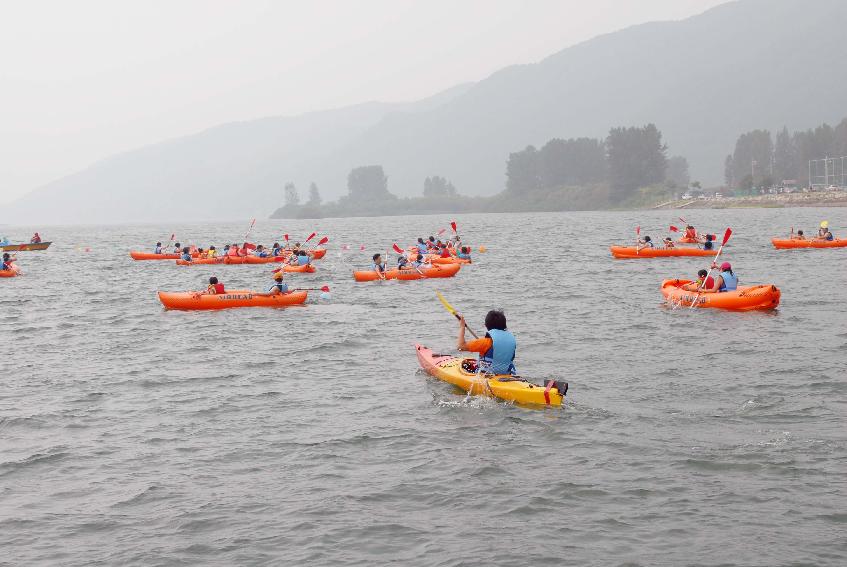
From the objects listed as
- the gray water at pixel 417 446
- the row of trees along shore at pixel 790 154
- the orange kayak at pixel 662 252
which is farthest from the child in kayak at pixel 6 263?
the row of trees along shore at pixel 790 154

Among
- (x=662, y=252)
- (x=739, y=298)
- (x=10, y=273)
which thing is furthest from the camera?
(x=662, y=252)

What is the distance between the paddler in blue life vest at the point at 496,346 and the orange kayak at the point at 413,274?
22343mm

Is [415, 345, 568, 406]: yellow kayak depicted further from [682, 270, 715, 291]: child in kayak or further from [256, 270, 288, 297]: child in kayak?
[256, 270, 288, 297]: child in kayak

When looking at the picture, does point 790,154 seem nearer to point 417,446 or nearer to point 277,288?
point 277,288

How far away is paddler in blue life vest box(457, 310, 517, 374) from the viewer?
53.4 feet

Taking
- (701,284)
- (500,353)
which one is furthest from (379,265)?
(500,353)

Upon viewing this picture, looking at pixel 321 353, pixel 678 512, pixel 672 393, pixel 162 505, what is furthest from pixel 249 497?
pixel 321 353

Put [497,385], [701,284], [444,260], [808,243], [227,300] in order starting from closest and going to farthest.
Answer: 1. [497,385]
2. [701,284]
3. [227,300]
4. [444,260]
5. [808,243]

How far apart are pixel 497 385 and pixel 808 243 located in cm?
3984

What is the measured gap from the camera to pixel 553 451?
13422mm

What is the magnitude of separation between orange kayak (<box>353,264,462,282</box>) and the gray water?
11.2m

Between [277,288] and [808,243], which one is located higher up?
[277,288]

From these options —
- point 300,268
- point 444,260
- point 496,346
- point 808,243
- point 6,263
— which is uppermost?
point 6,263

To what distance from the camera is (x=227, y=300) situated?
3039 centimetres
